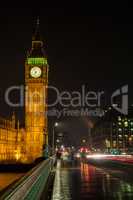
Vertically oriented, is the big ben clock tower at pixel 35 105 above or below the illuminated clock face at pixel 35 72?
below

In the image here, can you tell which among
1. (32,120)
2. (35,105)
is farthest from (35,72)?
(32,120)

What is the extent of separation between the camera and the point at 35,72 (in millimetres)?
166500

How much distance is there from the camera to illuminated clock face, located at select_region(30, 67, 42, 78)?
165062 mm

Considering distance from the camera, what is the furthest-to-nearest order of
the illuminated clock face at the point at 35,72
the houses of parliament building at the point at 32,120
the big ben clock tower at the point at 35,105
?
the illuminated clock face at the point at 35,72
the big ben clock tower at the point at 35,105
the houses of parliament building at the point at 32,120

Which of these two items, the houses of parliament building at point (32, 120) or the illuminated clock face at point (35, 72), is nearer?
the houses of parliament building at point (32, 120)

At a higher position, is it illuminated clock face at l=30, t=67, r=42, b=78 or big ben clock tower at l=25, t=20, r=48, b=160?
illuminated clock face at l=30, t=67, r=42, b=78

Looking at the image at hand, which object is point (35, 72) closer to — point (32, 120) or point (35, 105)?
point (35, 105)

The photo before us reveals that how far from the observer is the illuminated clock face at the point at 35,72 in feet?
542

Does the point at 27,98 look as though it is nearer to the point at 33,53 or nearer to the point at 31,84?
the point at 31,84

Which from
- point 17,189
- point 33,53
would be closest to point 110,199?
point 17,189

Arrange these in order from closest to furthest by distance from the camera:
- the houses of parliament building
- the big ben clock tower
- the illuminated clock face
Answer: the houses of parliament building → the big ben clock tower → the illuminated clock face

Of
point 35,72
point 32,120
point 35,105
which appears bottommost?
point 32,120

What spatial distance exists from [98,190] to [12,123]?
141 metres

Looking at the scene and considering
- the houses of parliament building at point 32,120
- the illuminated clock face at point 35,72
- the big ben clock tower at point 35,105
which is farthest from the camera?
the illuminated clock face at point 35,72
